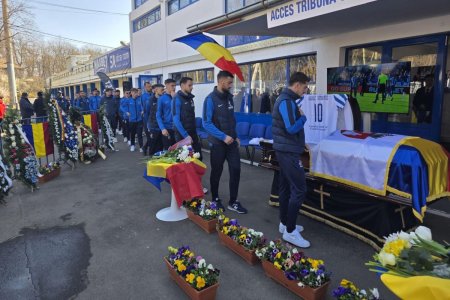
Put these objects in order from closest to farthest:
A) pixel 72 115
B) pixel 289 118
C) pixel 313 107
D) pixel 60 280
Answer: pixel 60 280 → pixel 289 118 → pixel 313 107 → pixel 72 115

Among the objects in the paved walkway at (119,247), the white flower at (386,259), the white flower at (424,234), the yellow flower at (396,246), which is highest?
the white flower at (424,234)

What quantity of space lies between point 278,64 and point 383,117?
134 inches

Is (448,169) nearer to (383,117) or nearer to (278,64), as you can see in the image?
(383,117)

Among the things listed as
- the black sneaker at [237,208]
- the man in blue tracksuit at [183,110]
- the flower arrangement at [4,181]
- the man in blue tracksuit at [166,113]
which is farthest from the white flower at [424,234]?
the flower arrangement at [4,181]

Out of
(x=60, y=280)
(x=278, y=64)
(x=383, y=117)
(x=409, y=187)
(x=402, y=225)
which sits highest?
(x=278, y=64)

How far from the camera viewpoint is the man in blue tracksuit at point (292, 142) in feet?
11.4

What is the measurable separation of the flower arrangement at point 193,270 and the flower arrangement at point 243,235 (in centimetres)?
58

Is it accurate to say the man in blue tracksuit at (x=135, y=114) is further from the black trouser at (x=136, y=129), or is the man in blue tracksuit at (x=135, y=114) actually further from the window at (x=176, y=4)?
the window at (x=176, y=4)

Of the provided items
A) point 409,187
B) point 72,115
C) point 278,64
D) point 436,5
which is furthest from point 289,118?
point 72,115

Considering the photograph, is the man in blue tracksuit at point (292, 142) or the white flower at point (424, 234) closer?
the white flower at point (424, 234)

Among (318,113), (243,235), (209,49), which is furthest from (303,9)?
(243,235)

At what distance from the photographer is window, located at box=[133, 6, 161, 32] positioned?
15.8 m

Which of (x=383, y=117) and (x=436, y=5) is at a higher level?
(x=436, y=5)

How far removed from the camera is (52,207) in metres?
5.34
